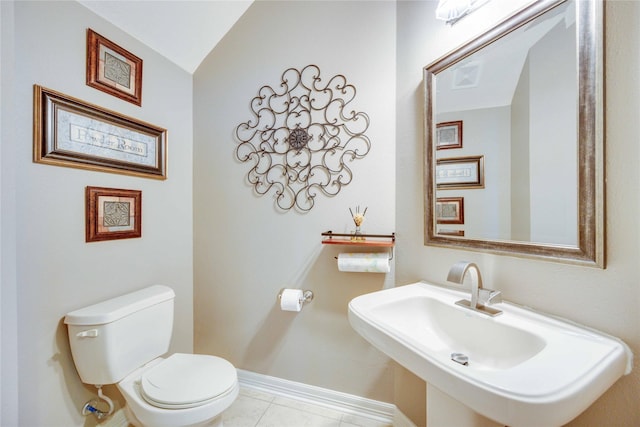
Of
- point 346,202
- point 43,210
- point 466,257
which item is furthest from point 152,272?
point 466,257

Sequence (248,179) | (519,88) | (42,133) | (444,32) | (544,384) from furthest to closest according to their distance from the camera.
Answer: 1. (248,179)
2. (444,32)
3. (42,133)
4. (519,88)
5. (544,384)

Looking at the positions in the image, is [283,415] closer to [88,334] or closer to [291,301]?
[291,301]

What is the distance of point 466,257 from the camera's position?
110 cm

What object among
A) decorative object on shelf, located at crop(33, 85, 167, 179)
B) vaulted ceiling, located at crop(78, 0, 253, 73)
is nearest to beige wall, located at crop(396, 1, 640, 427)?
vaulted ceiling, located at crop(78, 0, 253, 73)

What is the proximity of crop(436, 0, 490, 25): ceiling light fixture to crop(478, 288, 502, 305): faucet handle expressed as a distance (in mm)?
1134

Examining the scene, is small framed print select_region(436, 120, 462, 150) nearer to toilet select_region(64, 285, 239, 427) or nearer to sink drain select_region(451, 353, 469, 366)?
sink drain select_region(451, 353, 469, 366)

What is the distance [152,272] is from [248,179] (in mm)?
807

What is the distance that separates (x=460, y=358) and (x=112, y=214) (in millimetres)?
1713

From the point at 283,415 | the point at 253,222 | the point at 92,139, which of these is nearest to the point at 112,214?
the point at 92,139

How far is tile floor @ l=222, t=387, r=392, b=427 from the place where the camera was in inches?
55.4

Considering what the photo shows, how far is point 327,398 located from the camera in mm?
1521

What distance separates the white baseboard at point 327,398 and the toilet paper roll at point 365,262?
0.78 metres

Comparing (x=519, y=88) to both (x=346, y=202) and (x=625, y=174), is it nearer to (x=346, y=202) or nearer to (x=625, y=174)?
(x=625, y=174)

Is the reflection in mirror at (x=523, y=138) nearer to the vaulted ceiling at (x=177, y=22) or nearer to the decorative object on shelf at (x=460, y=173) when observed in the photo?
the decorative object on shelf at (x=460, y=173)
